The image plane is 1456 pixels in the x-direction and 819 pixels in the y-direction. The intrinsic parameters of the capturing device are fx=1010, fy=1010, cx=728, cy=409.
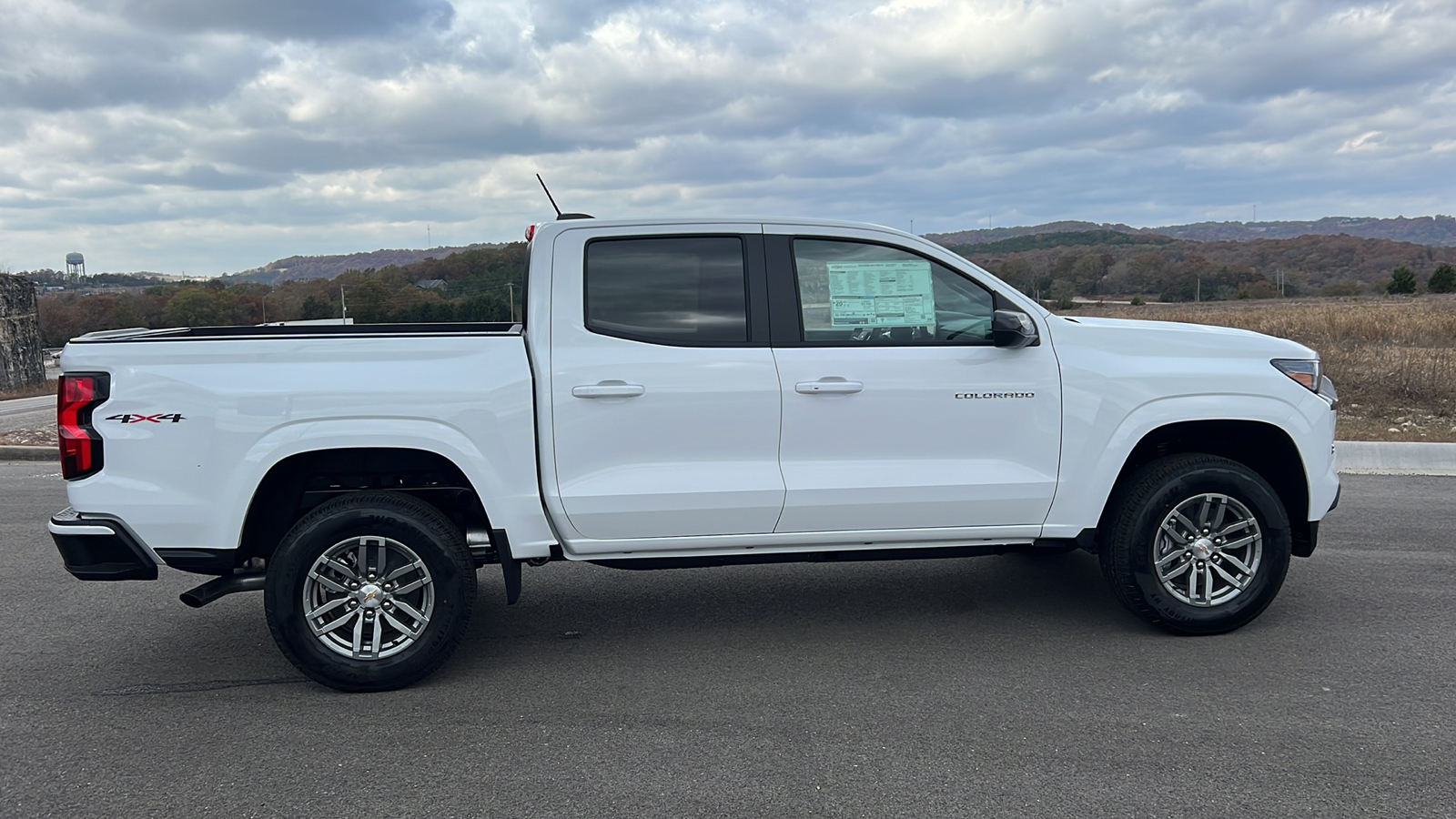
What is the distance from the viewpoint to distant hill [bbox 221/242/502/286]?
1142 cm

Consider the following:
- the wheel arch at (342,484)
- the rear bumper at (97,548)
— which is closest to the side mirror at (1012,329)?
the wheel arch at (342,484)

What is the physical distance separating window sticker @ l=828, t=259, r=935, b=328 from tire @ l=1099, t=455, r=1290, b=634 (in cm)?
131

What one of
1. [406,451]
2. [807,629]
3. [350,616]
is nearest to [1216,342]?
[807,629]

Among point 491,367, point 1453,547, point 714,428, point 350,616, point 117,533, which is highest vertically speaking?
point 491,367

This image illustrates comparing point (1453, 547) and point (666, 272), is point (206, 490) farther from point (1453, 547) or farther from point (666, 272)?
point (1453, 547)

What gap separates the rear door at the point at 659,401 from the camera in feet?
14.3

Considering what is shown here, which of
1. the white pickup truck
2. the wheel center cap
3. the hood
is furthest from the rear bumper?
the hood

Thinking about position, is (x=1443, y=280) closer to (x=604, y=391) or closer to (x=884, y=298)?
(x=884, y=298)

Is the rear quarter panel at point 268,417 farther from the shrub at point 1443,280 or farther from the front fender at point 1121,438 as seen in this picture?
the shrub at point 1443,280

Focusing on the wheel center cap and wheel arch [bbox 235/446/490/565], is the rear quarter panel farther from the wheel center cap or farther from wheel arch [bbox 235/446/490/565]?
the wheel center cap

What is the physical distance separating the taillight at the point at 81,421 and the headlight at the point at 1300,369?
517cm

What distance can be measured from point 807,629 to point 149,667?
10.1 feet

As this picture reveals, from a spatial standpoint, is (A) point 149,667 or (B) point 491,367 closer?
(B) point 491,367

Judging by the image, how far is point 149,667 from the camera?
182 inches
